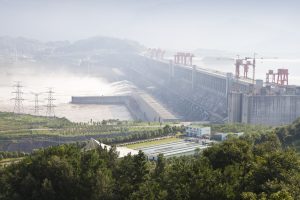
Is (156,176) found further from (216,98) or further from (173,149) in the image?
(216,98)

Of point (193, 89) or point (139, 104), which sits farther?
point (193, 89)

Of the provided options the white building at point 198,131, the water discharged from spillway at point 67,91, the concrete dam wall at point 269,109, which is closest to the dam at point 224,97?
the concrete dam wall at point 269,109

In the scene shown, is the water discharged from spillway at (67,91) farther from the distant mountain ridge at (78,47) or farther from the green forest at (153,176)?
the distant mountain ridge at (78,47)

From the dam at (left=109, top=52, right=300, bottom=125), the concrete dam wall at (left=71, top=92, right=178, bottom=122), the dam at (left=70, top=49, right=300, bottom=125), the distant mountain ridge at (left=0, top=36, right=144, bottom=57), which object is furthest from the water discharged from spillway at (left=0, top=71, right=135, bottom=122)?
the distant mountain ridge at (left=0, top=36, right=144, bottom=57)

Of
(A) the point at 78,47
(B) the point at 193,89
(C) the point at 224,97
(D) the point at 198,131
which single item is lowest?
(D) the point at 198,131

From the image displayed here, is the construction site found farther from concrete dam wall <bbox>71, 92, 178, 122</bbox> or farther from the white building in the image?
the white building

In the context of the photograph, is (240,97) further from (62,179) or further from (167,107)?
(62,179)

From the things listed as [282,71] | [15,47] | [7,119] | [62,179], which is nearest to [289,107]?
[282,71]

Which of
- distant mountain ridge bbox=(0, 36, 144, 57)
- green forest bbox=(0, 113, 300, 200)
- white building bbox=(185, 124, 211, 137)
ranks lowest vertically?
white building bbox=(185, 124, 211, 137)

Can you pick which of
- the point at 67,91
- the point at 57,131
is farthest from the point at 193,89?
the point at 57,131

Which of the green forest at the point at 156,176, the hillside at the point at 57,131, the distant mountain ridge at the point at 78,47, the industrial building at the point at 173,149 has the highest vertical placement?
the distant mountain ridge at the point at 78,47

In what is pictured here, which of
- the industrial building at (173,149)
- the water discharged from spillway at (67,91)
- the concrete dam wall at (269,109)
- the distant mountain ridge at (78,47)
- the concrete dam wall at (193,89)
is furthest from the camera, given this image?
the distant mountain ridge at (78,47)
